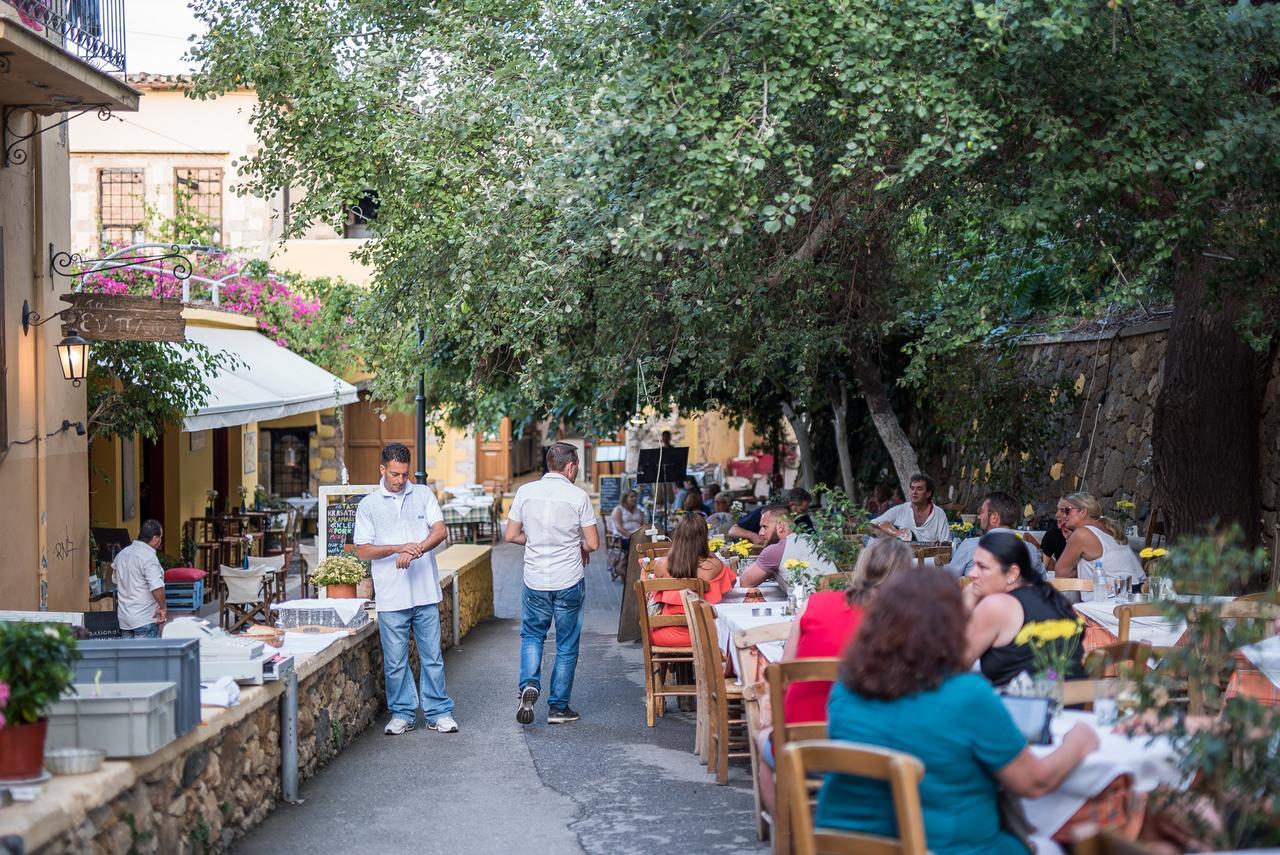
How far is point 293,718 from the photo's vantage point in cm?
653

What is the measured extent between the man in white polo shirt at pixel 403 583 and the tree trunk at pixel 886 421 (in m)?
7.89

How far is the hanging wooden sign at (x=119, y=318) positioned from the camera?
9438mm

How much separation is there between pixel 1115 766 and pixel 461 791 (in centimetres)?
375

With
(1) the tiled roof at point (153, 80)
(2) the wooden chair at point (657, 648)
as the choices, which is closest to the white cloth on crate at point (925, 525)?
(2) the wooden chair at point (657, 648)

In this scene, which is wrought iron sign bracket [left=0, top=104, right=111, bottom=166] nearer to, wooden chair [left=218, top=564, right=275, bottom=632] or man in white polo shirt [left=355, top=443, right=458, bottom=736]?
man in white polo shirt [left=355, top=443, right=458, bottom=736]

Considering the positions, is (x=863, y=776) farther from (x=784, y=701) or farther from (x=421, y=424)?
(x=421, y=424)

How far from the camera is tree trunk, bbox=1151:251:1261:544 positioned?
9.88 m

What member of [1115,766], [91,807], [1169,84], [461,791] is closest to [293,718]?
[461,791]

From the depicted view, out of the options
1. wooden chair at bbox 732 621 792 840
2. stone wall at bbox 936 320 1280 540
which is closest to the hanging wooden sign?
wooden chair at bbox 732 621 792 840

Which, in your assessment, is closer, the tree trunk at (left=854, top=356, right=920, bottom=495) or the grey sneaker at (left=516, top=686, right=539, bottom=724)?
the grey sneaker at (left=516, top=686, right=539, bottom=724)

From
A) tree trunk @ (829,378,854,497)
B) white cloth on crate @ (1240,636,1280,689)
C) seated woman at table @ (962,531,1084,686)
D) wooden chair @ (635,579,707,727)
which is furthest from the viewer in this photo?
tree trunk @ (829,378,854,497)

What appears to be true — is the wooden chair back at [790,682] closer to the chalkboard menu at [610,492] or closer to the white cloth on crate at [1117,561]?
the white cloth on crate at [1117,561]

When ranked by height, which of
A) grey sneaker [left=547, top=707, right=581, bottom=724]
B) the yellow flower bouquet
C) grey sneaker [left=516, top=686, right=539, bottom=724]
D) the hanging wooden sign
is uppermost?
the hanging wooden sign

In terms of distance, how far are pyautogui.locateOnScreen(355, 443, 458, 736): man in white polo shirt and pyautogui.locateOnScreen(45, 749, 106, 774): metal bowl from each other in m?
3.60
